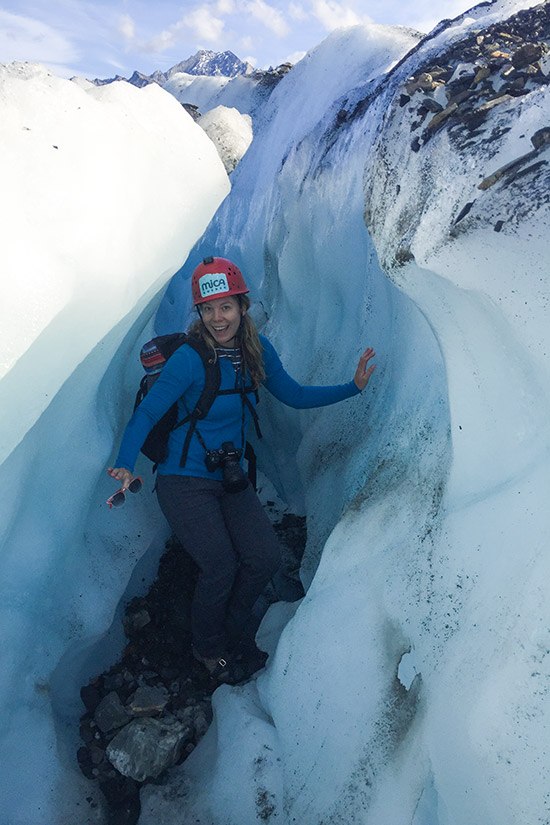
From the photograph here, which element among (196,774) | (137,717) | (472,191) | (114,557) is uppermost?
(472,191)

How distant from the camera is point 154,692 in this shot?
2.98 m

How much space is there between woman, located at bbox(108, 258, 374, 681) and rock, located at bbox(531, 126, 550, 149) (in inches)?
50.1

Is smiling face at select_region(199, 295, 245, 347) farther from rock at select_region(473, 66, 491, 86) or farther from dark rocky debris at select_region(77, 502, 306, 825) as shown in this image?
dark rocky debris at select_region(77, 502, 306, 825)

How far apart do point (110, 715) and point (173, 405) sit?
151 cm

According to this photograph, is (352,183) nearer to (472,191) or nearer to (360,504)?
(472,191)

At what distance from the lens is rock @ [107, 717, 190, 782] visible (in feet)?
8.77

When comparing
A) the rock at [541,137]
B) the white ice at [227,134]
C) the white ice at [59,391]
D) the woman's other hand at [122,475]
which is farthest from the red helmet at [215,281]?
the white ice at [227,134]

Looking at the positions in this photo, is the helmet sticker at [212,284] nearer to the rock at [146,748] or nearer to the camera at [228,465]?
the camera at [228,465]

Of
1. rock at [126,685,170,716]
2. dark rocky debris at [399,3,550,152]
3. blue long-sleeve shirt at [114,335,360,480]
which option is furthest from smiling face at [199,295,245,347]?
rock at [126,685,170,716]

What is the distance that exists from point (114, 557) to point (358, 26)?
390 cm

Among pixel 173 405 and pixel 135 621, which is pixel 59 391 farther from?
pixel 135 621

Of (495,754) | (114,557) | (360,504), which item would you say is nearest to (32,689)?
(114,557)

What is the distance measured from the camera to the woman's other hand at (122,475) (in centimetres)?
254

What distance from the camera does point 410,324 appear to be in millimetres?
2711
